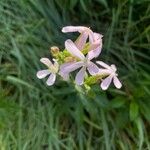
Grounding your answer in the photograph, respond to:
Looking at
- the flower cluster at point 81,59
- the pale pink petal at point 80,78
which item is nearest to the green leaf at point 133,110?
the flower cluster at point 81,59

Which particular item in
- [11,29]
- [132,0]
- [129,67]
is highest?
[11,29]

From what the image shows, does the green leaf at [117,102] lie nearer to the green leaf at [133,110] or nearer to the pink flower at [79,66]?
the green leaf at [133,110]

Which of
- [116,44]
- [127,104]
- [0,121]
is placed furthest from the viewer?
[116,44]

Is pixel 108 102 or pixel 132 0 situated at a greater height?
pixel 132 0

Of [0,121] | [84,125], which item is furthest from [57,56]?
[84,125]

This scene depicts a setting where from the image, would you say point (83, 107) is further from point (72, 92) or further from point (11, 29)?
point (11, 29)

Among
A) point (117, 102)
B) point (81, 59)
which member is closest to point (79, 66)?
point (81, 59)

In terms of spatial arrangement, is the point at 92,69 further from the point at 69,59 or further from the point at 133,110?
the point at 133,110
